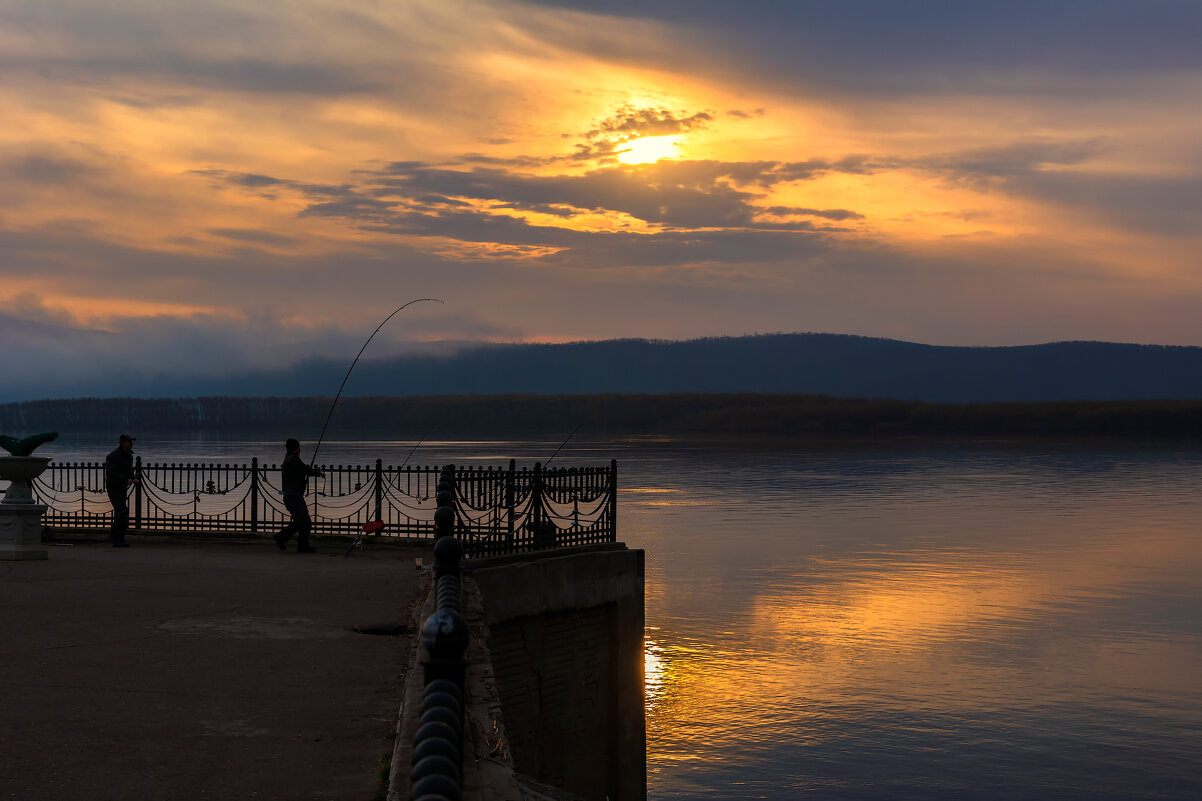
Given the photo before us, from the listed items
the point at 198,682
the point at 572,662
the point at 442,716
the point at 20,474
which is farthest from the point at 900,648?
the point at 442,716

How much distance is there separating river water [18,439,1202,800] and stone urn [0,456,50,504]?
43.6ft

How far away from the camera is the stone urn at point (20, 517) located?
16859mm

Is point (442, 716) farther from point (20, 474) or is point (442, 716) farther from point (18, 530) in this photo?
point (18, 530)

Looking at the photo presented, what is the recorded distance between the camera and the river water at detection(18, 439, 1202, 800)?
81.2 feet

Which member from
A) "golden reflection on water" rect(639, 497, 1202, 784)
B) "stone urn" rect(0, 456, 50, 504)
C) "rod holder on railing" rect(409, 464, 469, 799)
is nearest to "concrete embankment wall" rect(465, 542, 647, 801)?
"stone urn" rect(0, 456, 50, 504)

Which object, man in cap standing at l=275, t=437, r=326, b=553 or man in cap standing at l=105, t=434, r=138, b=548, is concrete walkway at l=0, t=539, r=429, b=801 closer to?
man in cap standing at l=275, t=437, r=326, b=553

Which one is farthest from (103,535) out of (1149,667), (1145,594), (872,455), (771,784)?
(872,455)

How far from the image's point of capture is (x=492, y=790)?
6.13 meters

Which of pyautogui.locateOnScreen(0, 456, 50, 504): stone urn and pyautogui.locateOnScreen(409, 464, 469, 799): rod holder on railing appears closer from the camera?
pyautogui.locateOnScreen(409, 464, 469, 799): rod holder on railing

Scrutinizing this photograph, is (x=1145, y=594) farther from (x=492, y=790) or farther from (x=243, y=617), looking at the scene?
(x=492, y=790)

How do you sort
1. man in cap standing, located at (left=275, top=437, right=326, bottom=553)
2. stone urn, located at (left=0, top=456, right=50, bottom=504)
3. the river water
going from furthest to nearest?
1. the river water
2. man in cap standing, located at (left=275, top=437, right=326, bottom=553)
3. stone urn, located at (left=0, top=456, right=50, bottom=504)

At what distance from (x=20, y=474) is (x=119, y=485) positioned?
2.85 metres

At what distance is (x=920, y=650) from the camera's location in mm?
34188

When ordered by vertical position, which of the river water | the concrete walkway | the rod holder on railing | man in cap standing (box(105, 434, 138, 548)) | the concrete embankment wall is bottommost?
the river water
